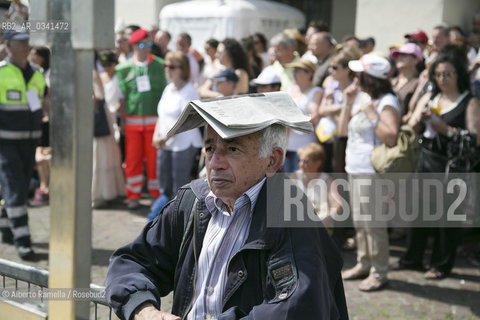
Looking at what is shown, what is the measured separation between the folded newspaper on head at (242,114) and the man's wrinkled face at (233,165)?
94mm

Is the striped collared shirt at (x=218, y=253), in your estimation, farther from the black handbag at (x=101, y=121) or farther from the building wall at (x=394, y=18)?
the building wall at (x=394, y=18)

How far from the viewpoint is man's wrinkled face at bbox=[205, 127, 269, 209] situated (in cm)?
238

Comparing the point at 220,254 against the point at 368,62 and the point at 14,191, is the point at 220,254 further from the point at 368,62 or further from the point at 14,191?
the point at 14,191

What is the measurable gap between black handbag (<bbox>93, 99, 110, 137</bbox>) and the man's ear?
6178 mm

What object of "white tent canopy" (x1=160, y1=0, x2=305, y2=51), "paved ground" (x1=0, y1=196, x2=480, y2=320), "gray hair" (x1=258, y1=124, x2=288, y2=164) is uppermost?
"white tent canopy" (x1=160, y1=0, x2=305, y2=51)

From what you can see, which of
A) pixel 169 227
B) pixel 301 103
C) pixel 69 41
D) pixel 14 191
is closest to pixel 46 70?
pixel 14 191

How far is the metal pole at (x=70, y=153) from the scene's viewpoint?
5.06 feet

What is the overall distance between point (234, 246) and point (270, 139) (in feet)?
1.38

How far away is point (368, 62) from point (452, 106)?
3.00 ft

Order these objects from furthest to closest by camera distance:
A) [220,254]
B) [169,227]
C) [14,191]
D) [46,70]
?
[46,70] → [14,191] → [169,227] → [220,254]

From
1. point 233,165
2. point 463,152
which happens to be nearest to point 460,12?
point 463,152

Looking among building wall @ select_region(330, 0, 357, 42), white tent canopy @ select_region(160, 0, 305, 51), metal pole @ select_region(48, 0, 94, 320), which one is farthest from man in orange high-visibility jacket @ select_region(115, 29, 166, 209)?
building wall @ select_region(330, 0, 357, 42)

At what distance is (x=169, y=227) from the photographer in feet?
8.46

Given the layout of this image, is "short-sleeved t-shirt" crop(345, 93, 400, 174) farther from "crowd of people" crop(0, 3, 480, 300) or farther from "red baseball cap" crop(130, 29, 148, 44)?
"red baseball cap" crop(130, 29, 148, 44)
